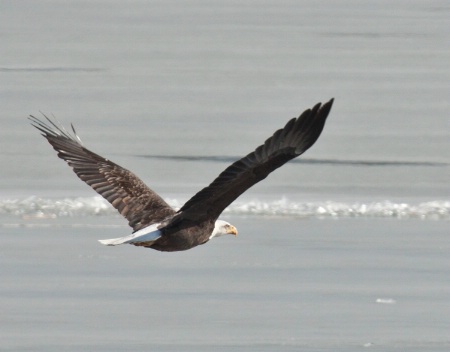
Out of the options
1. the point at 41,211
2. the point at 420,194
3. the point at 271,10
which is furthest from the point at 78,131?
the point at 271,10

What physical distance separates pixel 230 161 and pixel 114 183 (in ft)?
7.66

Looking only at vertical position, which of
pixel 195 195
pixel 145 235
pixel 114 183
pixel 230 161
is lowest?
pixel 145 235

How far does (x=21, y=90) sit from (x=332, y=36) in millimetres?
3521

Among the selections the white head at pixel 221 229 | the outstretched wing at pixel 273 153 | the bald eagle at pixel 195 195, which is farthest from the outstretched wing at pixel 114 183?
the outstretched wing at pixel 273 153

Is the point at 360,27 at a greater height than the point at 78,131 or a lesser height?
greater

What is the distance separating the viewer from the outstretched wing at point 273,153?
5754 millimetres

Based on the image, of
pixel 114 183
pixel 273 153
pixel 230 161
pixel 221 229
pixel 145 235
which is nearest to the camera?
pixel 273 153

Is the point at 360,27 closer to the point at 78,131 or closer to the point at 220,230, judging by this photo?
the point at 78,131

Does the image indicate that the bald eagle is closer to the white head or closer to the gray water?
the white head

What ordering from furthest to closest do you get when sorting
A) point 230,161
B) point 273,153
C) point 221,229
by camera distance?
point 230,161 < point 221,229 < point 273,153

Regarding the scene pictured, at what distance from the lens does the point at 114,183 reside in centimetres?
719

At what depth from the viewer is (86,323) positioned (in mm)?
6215

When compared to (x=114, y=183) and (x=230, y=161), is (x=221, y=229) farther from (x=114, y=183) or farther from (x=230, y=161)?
(x=230, y=161)

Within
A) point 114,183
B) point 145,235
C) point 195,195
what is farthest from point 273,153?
point 114,183
